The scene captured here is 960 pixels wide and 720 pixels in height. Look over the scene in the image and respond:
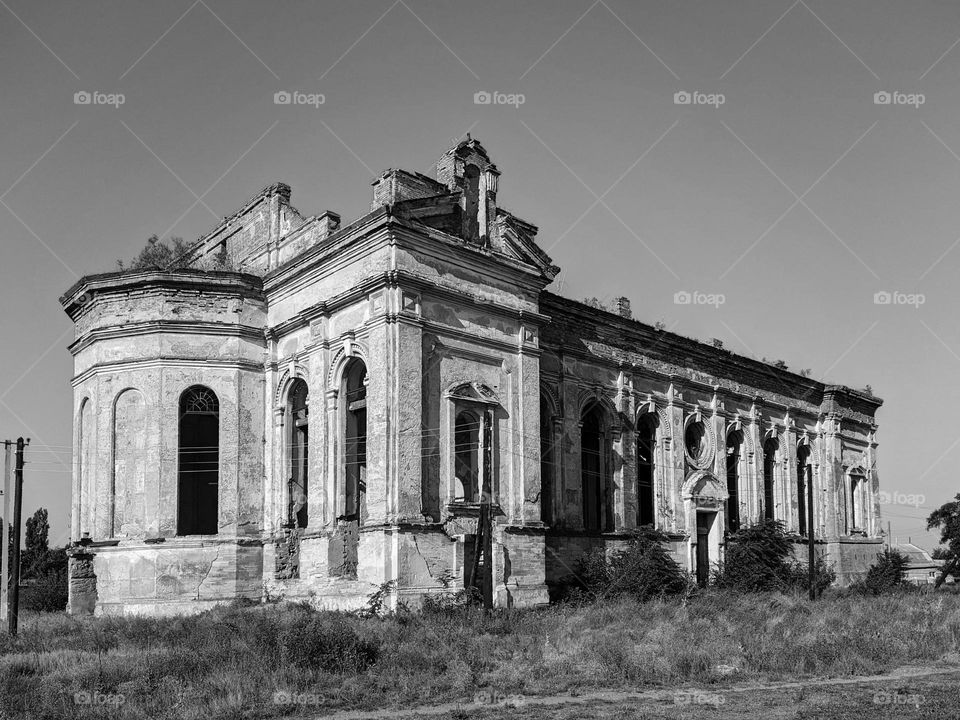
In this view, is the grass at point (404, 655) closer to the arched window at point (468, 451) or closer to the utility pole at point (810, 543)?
the arched window at point (468, 451)

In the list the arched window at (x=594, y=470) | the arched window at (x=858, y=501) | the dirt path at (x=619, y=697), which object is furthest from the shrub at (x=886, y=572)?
the dirt path at (x=619, y=697)

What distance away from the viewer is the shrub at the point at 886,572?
31.5 m

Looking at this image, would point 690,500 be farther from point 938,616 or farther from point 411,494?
point 411,494

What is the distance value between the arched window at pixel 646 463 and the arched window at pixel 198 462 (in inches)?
473

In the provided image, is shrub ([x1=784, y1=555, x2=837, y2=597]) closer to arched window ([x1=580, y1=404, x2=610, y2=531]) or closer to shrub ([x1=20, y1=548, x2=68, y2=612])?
arched window ([x1=580, y1=404, x2=610, y2=531])

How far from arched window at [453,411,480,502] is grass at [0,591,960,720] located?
3584 millimetres

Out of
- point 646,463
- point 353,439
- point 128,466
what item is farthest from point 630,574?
point 128,466

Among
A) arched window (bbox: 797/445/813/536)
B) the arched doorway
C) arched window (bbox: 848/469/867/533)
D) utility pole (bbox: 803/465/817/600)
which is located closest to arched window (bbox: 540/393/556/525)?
the arched doorway

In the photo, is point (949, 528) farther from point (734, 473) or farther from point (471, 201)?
point (471, 201)

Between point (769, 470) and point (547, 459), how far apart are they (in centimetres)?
1237

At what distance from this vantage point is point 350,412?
70.8 ft

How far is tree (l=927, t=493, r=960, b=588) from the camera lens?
3832 centimetres

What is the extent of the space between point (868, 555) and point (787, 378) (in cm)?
805

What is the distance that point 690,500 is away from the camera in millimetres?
Answer: 28891
